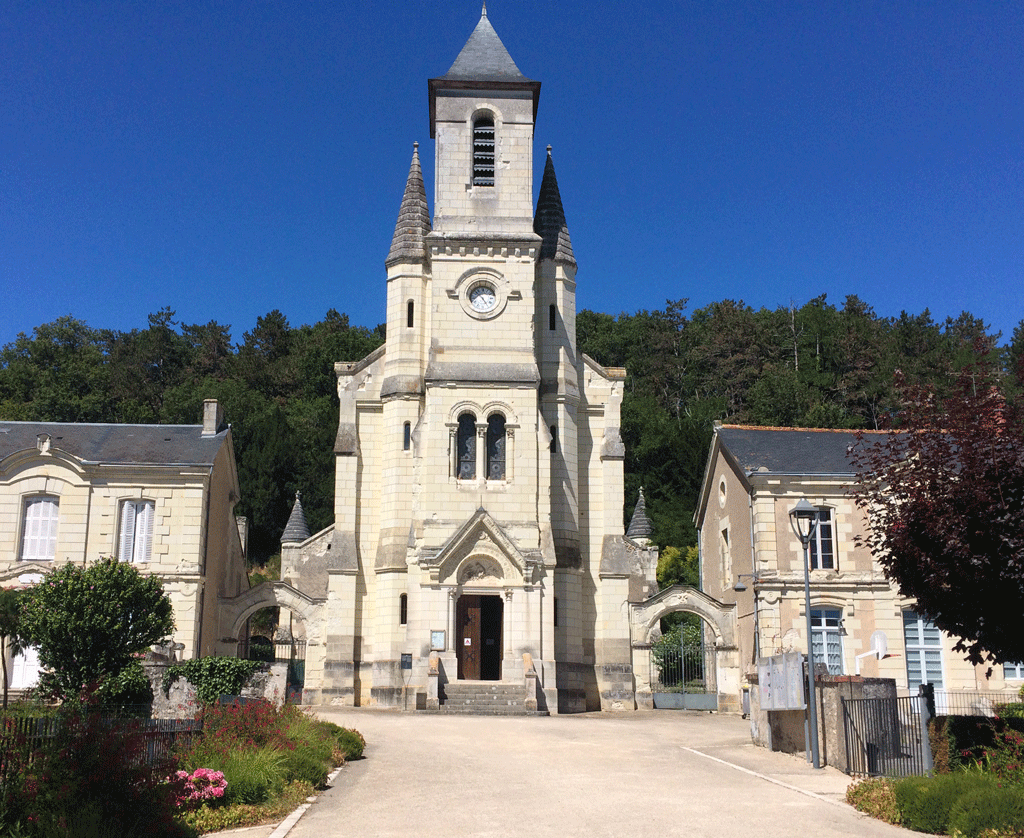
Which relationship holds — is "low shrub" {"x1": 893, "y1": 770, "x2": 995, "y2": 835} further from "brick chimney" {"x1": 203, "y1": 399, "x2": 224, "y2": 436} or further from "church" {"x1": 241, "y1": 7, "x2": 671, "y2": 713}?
"brick chimney" {"x1": 203, "y1": 399, "x2": 224, "y2": 436}

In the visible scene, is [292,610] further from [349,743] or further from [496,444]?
[349,743]

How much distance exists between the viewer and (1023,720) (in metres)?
13.1

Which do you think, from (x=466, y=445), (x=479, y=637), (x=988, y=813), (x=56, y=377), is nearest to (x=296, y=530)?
(x=466, y=445)

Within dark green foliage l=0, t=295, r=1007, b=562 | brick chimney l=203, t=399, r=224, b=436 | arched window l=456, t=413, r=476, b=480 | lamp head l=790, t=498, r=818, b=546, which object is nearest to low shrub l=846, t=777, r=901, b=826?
lamp head l=790, t=498, r=818, b=546

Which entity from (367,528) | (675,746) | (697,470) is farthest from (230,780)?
(697,470)

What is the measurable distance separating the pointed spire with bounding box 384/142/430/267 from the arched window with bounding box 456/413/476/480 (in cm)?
543

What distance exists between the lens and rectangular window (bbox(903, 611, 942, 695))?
28.2 metres

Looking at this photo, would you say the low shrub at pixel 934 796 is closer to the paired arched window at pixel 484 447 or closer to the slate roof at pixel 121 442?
the paired arched window at pixel 484 447

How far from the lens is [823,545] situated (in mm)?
29188

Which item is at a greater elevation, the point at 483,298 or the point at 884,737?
the point at 483,298

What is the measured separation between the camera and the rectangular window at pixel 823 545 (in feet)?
95.0

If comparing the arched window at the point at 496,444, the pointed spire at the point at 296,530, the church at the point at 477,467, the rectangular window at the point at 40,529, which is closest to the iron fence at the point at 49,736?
the church at the point at 477,467

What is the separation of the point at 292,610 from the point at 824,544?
15.3 m

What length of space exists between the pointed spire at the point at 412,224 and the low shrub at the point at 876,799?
22.2 meters
